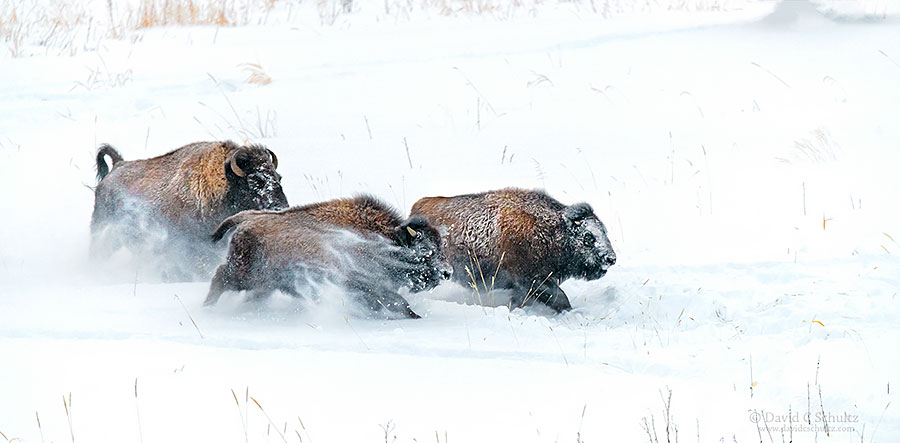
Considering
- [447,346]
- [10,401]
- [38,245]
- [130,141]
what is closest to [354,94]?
[130,141]

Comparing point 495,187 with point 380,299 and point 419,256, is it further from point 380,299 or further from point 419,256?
point 380,299

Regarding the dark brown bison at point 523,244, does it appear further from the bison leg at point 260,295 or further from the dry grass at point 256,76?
the dry grass at point 256,76

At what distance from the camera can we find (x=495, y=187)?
26.7 feet

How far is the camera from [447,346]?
4.42 m

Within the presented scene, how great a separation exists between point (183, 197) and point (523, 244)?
8.44ft

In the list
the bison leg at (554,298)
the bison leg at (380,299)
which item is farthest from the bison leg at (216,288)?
the bison leg at (554,298)

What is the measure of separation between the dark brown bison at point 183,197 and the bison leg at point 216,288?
990 millimetres

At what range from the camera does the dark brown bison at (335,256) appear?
5.06 metres

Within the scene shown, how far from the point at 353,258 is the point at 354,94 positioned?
5.89 metres

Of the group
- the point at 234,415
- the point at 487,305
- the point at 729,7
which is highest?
the point at 729,7

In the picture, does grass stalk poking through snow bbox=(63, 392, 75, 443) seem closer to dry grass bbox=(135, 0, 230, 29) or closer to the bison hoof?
the bison hoof

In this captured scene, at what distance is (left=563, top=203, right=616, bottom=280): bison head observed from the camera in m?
5.70

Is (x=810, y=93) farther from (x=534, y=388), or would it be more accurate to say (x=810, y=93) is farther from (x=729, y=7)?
(x=534, y=388)

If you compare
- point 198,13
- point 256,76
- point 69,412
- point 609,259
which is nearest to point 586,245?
point 609,259
